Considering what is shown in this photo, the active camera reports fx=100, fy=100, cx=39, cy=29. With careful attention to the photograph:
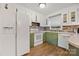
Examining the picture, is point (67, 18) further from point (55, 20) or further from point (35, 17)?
point (35, 17)

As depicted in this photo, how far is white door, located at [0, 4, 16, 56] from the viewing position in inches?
47.0

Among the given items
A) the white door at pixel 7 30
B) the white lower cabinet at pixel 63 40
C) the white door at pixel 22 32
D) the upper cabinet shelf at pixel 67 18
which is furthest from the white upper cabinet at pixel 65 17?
the white door at pixel 7 30

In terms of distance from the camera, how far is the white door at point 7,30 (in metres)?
1.19

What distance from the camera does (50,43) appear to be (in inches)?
51.2

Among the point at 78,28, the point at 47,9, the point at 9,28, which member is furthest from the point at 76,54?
the point at 9,28

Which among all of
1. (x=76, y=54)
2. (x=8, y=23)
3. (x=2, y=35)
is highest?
(x=8, y=23)

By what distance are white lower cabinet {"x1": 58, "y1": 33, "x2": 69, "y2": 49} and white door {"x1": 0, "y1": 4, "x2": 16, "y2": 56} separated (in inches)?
22.9

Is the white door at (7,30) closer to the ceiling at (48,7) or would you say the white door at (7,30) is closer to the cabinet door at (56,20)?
the ceiling at (48,7)

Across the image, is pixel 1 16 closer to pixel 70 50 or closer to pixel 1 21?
pixel 1 21

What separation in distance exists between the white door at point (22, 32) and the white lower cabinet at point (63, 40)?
41 centimetres

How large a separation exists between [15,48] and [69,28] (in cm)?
71

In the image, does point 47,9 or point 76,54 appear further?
point 47,9

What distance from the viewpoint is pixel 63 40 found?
126cm

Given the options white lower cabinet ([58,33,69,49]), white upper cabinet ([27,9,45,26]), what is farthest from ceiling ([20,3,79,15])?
white lower cabinet ([58,33,69,49])
